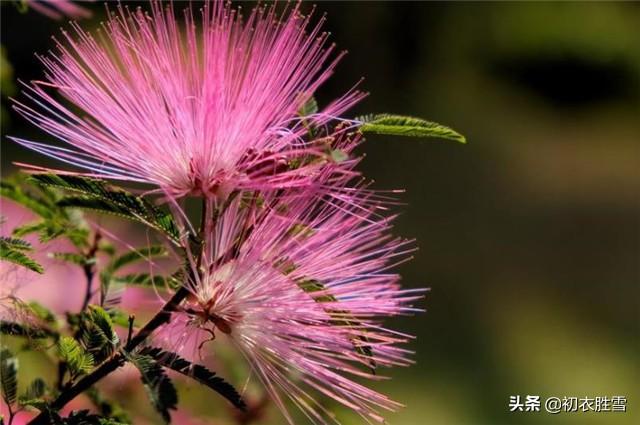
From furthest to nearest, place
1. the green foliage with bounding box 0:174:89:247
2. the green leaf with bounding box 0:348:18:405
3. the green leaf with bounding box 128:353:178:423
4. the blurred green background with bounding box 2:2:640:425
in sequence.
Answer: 1. the blurred green background with bounding box 2:2:640:425
2. the green foliage with bounding box 0:174:89:247
3. the green leaf with bounding box 0:348:18:405
4. the green leaf with bounding box 128:353:178:423

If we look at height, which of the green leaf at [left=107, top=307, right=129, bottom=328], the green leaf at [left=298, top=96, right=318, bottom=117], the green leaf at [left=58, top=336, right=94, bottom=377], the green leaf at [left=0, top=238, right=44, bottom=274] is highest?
the green leaf at [left=298, top=96, right=318, bottom=117]

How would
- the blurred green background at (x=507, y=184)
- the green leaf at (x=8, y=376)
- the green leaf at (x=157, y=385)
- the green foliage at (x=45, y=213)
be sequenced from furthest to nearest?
the blurred green background at (x=507, y=184), the green foliage at (x=45, y=213), the green leaf at (x=8, y=376), the green leaf at (x=157, y=385)

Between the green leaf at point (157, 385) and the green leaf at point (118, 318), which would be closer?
the green leaf at point (157, 385)

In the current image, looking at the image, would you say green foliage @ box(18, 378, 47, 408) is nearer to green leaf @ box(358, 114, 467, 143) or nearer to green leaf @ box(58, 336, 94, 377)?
green leaf @ box(58, 336, 94, 377)

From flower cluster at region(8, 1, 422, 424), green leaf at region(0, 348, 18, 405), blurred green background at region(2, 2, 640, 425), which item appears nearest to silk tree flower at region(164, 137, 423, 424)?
flower cluster at region(8, 1, 422, 424)

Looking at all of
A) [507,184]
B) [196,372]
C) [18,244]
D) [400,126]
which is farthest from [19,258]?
[507,184]

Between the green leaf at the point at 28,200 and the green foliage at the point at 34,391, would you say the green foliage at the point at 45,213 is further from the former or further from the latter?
the green foliage at the point at 34,391

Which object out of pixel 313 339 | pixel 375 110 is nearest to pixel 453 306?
pixel 375 110

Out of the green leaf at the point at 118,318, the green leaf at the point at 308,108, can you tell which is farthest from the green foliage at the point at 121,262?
the green leaf at the point at 308,108
